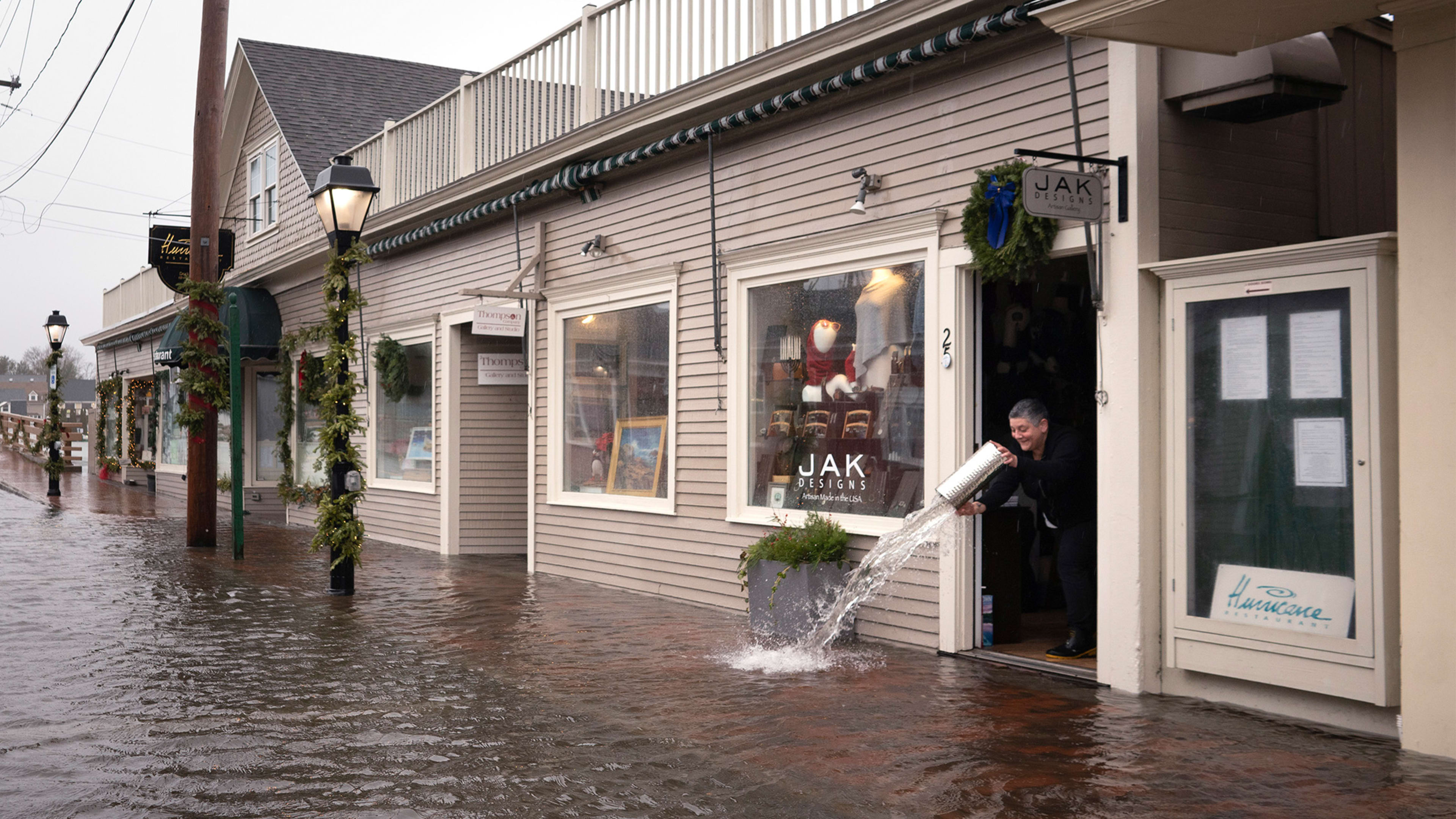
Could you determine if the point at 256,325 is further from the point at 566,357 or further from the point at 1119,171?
the point at 1119,171

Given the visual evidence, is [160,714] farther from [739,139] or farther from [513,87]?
[513,87]

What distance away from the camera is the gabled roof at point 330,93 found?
20.2 m

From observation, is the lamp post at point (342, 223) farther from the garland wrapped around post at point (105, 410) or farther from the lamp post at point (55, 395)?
the garland wrapped around post at point (105, 410)

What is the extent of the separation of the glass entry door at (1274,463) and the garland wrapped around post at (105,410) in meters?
31.8

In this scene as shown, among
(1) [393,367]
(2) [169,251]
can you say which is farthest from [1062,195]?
(2) [169,251]

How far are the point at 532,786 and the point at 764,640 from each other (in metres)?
3.78

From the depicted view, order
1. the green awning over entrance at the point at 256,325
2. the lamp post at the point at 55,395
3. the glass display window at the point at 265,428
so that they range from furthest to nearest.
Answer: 1. the lamp post at the point at 55,395
2. the glass display window at the point at 265,428
3. the green awning over entrance at the point at 256,325

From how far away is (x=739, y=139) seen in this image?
33.9 ft

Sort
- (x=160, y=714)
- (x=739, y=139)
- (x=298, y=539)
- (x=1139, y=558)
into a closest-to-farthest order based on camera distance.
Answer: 1. (x=160, y=714)
2. (x=1139, y=558)
3. (x=739, y=139)
4. (x=298, y=539)

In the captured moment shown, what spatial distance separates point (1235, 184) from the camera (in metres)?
7.43

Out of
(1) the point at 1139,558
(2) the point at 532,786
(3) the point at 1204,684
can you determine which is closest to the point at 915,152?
(1) the point at 1139,558

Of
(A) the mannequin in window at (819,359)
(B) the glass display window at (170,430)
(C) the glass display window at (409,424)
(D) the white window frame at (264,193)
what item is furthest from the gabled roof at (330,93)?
(A) the mannequin in window at (819,359)

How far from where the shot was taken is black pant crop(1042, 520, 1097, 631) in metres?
7.75

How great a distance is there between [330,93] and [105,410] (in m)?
17.1
